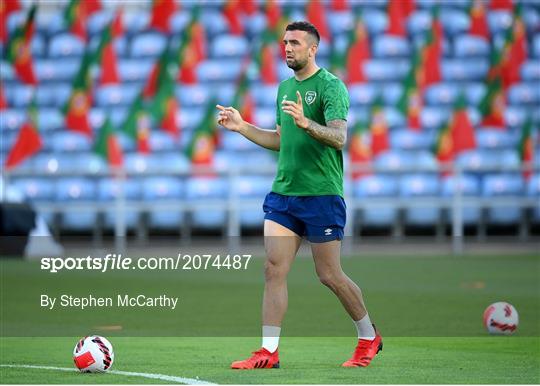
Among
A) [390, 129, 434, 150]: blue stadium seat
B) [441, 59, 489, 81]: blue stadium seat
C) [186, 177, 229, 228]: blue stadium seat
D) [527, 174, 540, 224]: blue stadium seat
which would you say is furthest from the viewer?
[441, 59, 489, 81]: blue stadium seat

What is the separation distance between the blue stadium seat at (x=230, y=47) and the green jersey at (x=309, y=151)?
19.9 metres

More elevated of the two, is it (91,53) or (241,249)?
(91,53)

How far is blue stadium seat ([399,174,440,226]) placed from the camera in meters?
22.3

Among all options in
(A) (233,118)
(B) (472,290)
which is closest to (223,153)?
(B) (472,290)

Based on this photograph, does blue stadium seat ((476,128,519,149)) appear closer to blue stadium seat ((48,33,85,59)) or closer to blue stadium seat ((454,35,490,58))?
blue stadium seat ((454,35,490,58))

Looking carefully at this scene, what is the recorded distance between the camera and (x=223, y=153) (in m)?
25.5

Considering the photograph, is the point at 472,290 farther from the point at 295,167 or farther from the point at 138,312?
the point at 295,167

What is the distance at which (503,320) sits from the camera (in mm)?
10719

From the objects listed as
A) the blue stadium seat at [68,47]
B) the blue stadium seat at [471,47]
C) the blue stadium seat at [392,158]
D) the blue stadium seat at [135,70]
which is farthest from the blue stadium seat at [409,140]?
the blue stadium seat at [68,47]

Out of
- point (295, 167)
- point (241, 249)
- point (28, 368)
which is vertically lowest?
point (241, 249)

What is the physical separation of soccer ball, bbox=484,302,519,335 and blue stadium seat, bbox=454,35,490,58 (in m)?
17.6

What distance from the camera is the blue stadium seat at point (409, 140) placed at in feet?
84.1

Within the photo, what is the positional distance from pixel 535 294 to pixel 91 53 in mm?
15321

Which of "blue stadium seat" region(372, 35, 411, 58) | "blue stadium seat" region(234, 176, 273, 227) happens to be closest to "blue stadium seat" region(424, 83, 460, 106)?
"blue stadium seat" region(372, 35, 411, 58)
